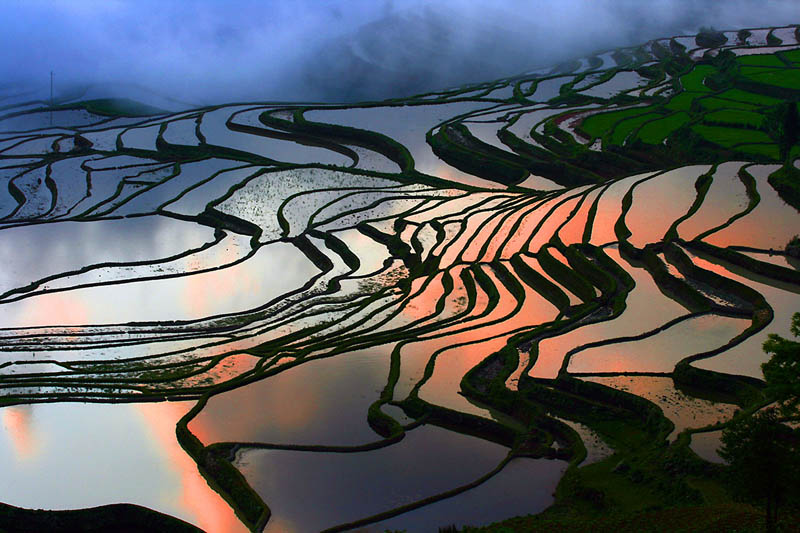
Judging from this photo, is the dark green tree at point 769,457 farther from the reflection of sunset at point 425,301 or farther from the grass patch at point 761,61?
the grass patch at point 761,61

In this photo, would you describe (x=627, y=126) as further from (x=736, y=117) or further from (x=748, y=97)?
(x=748, y=97)

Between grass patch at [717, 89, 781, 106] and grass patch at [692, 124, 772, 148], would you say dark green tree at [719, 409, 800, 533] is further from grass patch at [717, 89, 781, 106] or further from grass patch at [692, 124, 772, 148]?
grass patch at [717, 89, 781, 106]

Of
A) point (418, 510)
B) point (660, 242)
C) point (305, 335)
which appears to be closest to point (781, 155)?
point (660, 242)

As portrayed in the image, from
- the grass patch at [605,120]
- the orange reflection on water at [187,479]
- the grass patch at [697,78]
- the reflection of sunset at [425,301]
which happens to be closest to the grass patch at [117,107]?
the grass patch at [605,120]

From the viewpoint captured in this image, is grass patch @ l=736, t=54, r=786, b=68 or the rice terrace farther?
grass patch @ l=736, t=54, r=786, b=68

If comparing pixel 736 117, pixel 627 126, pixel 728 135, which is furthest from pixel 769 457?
pixel 736 117

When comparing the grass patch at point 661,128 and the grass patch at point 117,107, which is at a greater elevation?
the grass patch at point 117,107

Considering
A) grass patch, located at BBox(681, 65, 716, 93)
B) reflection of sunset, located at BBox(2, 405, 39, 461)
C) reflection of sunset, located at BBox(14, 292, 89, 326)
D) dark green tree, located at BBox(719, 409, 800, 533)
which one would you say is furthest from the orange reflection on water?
grass patch, located at BBox(681, 65, 716, 93)
